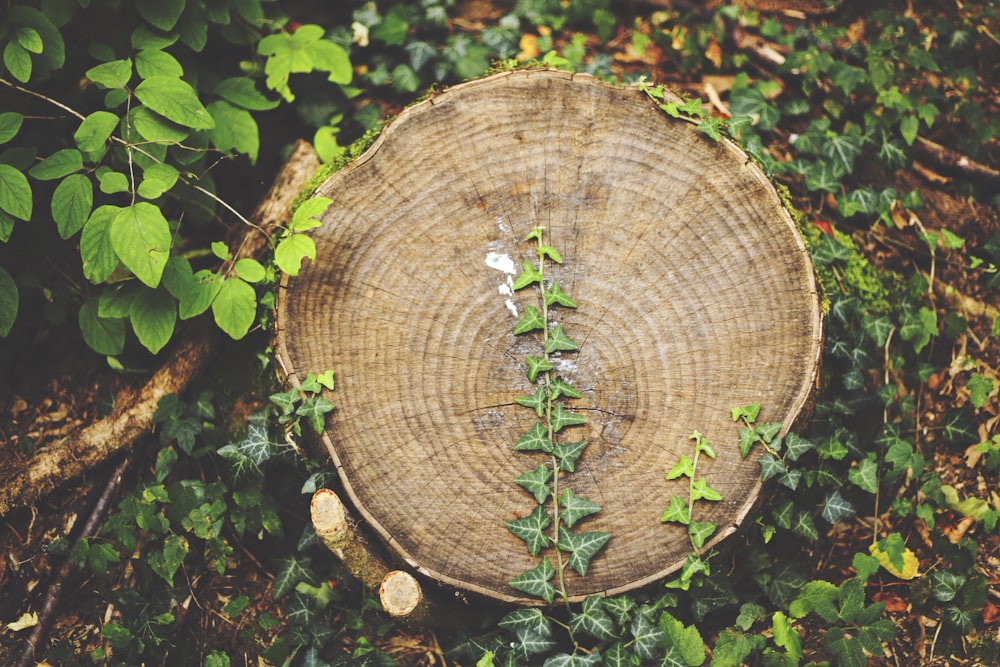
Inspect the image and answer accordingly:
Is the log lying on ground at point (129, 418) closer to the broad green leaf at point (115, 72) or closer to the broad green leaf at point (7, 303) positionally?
the broad green leaf at point (7, 303)

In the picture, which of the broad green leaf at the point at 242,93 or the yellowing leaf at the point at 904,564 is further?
the broad green leaf at the point at 242,93

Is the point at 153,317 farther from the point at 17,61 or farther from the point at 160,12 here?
the point at 160,12

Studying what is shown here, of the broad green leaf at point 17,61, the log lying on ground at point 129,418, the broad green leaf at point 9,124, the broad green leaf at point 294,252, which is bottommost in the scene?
the log lying on ground at point 129,418

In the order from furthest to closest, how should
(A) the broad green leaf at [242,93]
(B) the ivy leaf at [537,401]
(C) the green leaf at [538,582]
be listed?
(A) the broad green leaf at [242,93]
(B) the ivy leaf at [537,401]
(C) the green leaf at [538,582]

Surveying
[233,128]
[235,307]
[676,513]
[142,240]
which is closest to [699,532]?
[676,513]

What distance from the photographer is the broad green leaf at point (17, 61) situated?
7.47 feet

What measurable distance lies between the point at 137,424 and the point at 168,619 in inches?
31.6

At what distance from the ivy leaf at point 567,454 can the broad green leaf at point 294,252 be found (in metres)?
1.03

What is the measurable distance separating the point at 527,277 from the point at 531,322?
161 mm

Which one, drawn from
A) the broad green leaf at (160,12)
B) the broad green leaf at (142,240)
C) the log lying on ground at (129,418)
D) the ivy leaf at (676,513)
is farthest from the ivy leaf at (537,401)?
the broad green leaf at (160,12)

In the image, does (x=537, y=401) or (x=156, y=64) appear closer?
(x=537, y=401)

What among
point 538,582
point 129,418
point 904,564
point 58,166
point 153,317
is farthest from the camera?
point 129,418

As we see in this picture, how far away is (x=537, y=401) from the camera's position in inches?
88.4

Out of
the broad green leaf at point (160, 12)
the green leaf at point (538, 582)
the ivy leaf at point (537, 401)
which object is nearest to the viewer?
the green leaf at point (538, 582)
